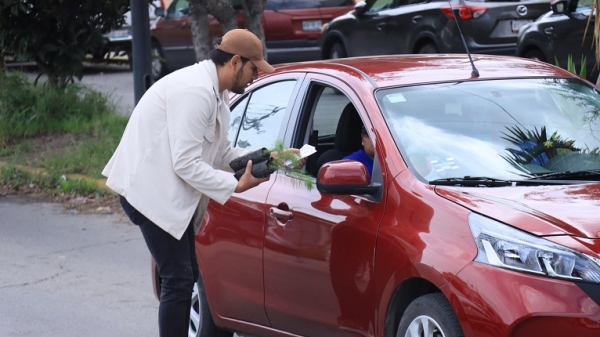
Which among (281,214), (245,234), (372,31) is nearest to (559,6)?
(372,31)

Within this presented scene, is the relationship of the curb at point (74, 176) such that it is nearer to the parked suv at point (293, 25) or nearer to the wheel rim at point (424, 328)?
the wheel rim at point (424, 328)

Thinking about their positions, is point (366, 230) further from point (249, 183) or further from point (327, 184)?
point (249, 183)

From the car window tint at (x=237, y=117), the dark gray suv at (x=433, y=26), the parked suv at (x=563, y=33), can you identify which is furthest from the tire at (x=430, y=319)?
the dark gray suv at (x=433, y=26)

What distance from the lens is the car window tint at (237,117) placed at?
240 inches

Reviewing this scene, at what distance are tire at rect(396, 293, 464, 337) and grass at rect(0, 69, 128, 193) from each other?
23.7ft

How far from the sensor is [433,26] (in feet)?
49.7

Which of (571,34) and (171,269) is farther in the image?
(571,34)

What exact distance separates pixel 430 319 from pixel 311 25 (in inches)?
602

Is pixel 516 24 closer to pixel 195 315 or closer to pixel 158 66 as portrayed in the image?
pixel 158 66

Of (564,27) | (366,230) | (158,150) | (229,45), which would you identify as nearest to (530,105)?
(366,230)

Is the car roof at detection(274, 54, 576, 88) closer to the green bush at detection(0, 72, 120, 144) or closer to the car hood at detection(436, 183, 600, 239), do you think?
the car hood at detection(436, 183, 600, 239)

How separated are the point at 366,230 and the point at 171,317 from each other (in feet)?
3.36

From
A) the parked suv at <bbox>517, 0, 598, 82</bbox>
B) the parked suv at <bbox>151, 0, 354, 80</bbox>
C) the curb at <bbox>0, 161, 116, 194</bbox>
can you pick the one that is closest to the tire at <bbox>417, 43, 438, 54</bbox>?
the parked suv at <bbox>517, 0, 598, 82</bbox>

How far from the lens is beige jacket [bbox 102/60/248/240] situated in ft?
15.3
